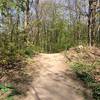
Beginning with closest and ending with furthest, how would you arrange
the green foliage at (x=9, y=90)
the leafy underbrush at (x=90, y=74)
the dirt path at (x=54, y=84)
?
the green foliage at (x=9, y=90) < the dirt path at (x=54, y=84) < the leafy underbrush at (x=90, y=74)

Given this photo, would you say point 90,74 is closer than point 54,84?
No

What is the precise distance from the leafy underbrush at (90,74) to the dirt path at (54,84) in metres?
0.30

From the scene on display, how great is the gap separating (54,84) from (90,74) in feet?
6.26

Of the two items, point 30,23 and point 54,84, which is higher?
point 30,23

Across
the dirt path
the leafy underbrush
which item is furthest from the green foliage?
the leafy underbrush

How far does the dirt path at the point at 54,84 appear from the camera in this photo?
26.7ft

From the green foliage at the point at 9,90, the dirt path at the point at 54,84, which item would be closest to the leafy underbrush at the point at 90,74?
the dirt path at the point at 54,84

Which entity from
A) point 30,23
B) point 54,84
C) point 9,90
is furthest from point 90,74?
point 30,23

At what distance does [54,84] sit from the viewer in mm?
9016

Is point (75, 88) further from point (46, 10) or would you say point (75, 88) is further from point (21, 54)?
point (46, 10)

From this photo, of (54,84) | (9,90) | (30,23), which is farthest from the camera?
(30,23)

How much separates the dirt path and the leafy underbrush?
300mm

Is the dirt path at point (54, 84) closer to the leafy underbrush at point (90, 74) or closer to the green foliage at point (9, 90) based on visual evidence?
the leafy underbrush at point (90, 74)

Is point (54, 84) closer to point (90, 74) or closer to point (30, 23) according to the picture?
point (90, 74)
